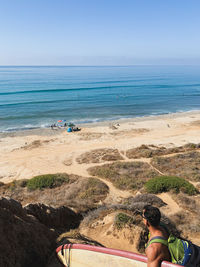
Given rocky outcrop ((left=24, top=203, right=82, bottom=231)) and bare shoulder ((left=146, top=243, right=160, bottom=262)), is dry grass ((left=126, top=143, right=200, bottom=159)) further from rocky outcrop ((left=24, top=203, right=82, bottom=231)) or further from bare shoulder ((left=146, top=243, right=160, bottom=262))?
bare shoulder ((left=146, top=243, right=160, bottom=262))

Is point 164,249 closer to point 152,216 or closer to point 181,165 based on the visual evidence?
point 152,216

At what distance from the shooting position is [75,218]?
8.35 m

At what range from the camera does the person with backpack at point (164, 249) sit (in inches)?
128

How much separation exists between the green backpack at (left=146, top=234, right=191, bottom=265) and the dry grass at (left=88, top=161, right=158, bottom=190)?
9793 mm

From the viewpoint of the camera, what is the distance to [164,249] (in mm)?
3293

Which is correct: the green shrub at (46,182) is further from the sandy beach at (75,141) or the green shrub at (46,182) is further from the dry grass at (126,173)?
the dry grass at (126,173)

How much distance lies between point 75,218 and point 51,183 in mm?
6248

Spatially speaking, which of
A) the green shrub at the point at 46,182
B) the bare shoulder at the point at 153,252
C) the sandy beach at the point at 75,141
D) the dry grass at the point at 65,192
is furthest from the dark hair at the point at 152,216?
the sandy beach at the point at 75,141

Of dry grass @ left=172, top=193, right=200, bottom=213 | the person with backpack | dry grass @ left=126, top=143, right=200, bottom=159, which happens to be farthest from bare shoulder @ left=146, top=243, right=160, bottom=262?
dry grass @ left=126, top=143, right=200, bottom=159

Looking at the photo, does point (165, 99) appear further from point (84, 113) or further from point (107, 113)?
point (84, 113)

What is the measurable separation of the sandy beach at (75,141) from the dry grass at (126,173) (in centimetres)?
159

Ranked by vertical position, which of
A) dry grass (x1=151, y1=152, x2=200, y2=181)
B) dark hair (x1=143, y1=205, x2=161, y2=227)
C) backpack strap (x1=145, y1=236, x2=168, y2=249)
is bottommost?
dry grass (x1=151, y1=152, x2=200, y2=181)

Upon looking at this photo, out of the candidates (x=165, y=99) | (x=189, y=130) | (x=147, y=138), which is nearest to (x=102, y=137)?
(x=147, y=138)

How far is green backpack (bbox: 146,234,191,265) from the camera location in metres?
3.28
